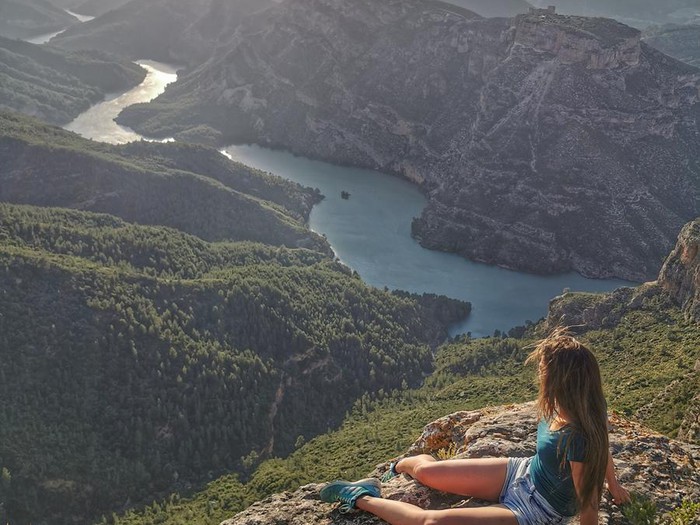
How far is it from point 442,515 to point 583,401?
8.98 feet

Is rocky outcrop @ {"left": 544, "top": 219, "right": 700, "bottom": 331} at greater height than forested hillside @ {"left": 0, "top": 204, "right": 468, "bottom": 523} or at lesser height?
greater

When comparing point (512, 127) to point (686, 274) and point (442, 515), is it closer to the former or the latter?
point (686, 274)

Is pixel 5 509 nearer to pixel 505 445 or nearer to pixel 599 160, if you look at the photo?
pixel 505 445

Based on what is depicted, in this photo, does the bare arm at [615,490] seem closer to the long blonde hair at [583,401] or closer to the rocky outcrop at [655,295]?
the long blonde hair at [583,401]

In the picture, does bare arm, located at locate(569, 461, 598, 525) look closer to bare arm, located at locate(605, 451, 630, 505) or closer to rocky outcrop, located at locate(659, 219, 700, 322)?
bare arm, located at locate(605, 451, 630, 505)

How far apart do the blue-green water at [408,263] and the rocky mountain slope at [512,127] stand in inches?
98.0

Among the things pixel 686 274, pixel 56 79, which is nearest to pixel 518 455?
pixel 686 274

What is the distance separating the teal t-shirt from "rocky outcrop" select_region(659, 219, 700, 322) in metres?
33.8

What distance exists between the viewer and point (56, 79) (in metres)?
134

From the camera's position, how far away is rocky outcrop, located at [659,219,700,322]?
131 ft

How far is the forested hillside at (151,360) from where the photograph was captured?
35.1 meters

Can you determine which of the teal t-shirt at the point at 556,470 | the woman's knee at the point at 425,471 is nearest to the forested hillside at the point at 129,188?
the woman's knee at the point at 425,471

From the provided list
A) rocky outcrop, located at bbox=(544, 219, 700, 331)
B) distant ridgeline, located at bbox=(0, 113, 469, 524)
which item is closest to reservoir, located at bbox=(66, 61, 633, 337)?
distant ridgeline, located at bbox=(0, 113, 469, 524)

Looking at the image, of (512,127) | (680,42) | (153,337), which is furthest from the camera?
(680,42)
